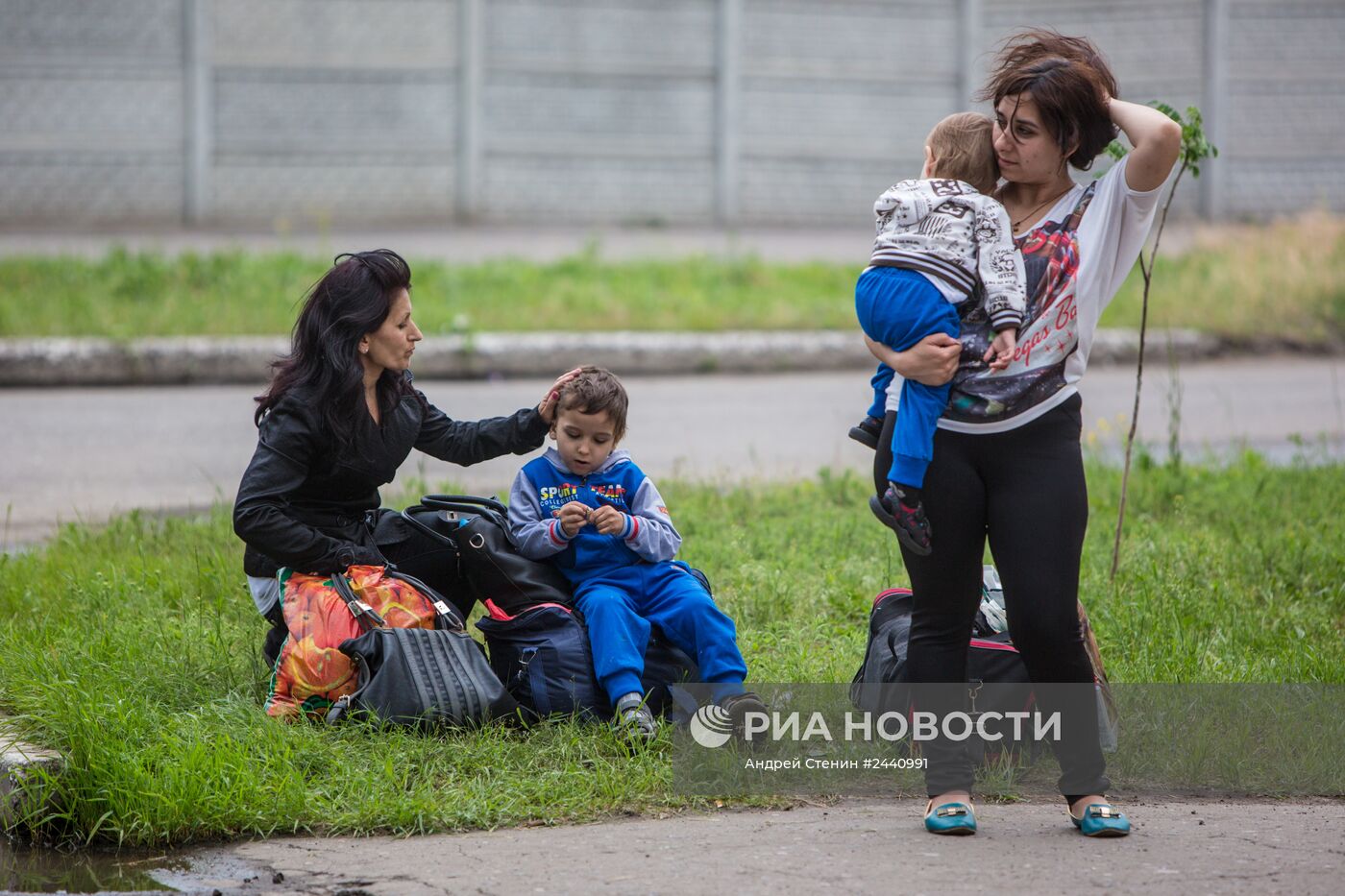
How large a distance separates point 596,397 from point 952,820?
153cm

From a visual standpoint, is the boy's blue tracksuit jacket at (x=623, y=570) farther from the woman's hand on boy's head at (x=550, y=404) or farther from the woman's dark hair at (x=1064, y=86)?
the woman's dark hair at (x=1064, y=86)

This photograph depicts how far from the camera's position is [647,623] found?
4.19 metres

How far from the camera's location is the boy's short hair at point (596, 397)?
4246mm

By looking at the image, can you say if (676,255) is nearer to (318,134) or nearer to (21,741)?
(318,134)

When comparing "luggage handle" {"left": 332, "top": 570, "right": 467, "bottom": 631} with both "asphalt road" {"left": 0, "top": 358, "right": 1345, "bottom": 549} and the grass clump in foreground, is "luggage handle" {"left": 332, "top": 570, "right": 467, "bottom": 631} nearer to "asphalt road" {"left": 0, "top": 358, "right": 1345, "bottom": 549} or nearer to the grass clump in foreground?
the grass clump in foreground

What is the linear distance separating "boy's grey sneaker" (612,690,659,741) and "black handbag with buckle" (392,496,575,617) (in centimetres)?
37

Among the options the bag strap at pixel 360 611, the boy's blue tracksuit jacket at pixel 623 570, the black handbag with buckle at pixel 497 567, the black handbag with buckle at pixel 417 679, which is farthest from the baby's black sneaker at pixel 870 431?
the bag strap at pixel 360 611

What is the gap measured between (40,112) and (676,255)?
6244 mm

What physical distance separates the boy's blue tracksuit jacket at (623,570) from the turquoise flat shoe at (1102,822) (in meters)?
1.05

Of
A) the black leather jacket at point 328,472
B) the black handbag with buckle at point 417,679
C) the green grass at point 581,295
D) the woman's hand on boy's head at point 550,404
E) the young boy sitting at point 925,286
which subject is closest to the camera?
the young boy sitting at point 925,286

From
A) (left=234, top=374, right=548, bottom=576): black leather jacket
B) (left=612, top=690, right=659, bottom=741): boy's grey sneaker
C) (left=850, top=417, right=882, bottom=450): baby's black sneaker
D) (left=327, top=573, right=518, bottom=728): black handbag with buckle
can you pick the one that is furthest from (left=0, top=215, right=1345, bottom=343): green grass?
(left=850, top=417, right=882, bottom=450): baby's black sneaker

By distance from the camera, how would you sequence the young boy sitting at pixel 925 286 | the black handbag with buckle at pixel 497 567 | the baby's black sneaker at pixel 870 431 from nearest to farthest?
the young boy sitting at pixel 925 286 < the baby's black sneaker at pixel 870 431 < the black handbag with buckle at pixel 497 567

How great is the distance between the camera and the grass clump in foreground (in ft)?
11.9

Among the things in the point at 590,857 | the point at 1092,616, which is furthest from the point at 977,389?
the point at 1092,616
